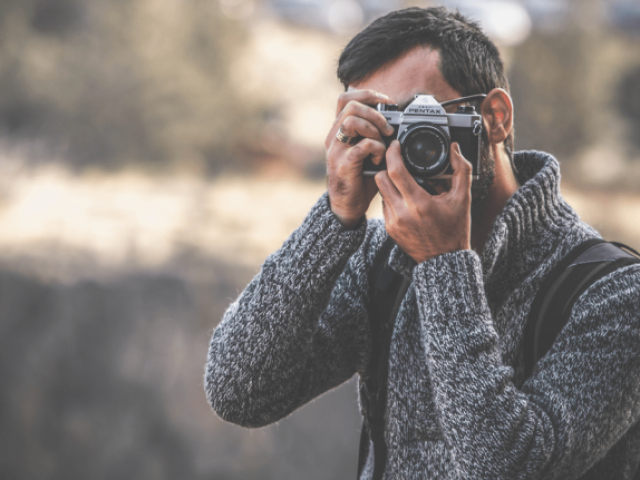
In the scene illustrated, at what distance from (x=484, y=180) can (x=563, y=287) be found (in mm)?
Result: 319

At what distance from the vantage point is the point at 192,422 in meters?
4.87

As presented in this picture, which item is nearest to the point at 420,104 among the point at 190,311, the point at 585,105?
the point at 190,311

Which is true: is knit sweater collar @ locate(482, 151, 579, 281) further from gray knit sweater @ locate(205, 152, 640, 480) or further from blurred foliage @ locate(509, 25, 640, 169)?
blurred foliage @ locate(509, 25, 640, 169)

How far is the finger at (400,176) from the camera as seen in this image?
954mm

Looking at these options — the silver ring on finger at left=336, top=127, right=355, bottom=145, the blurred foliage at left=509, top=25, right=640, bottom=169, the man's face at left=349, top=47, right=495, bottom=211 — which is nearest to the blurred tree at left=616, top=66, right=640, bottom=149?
the blurred foliage at left=509, top=25, right=640, bottom=169

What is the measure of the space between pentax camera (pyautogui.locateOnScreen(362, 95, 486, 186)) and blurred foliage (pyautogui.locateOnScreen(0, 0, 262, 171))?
812cm

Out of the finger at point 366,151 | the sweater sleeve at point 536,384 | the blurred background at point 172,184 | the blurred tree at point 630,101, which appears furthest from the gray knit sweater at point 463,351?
the blurred tree at point 630,101

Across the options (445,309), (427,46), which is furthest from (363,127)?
(445,309)

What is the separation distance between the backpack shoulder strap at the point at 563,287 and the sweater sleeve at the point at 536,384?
2 centimetres

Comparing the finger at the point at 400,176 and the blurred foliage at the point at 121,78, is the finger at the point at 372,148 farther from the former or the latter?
the blurred foliage at the point at 121,78

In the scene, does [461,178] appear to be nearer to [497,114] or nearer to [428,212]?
[428,212]

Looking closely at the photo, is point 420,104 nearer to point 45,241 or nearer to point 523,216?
point 523,216

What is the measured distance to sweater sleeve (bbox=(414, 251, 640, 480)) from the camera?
2.67 ft

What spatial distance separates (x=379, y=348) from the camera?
45.0 inches
